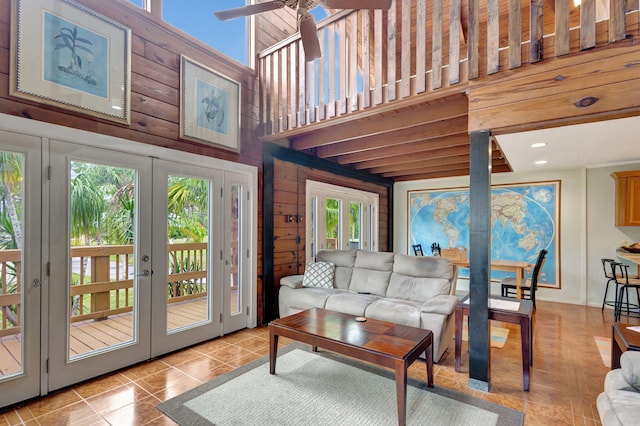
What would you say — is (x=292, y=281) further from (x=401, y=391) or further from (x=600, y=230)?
(x=600, y=230)

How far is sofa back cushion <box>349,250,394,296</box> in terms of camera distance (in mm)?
4016

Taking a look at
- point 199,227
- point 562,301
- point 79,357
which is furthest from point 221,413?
point 562,301

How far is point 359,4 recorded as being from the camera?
207 cm

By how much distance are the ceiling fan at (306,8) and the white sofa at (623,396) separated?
8.57 ft

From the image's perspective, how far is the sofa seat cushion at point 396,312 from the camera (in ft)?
10.2

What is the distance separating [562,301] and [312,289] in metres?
4.58

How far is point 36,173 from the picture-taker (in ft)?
7.67

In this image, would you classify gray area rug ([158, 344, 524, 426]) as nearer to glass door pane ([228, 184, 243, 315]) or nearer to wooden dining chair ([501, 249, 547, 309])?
glass door pane ([228, 184, 243, 315])

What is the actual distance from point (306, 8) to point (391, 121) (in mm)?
1699

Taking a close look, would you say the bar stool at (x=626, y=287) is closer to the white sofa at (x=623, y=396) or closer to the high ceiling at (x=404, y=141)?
the high ceiling at (x=404, y=141)

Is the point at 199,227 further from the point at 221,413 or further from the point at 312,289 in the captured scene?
the point at 221,413

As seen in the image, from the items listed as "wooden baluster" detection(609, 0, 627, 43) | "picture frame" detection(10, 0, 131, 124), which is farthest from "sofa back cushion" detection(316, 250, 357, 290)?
"wooden baluster" detection(609, 0, 627, 43)

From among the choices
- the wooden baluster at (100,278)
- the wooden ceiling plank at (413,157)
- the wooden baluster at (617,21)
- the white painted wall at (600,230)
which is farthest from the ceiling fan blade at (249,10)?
the white painted wall at (600,230)

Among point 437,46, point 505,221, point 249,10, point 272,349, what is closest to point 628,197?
point 505,221
